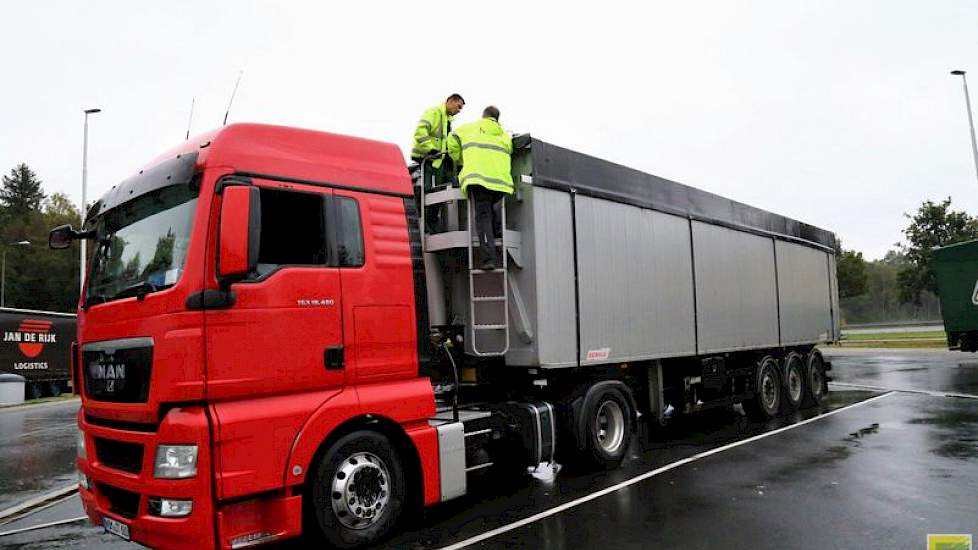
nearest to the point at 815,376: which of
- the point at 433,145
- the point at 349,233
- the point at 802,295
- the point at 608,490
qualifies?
the point at 802,295

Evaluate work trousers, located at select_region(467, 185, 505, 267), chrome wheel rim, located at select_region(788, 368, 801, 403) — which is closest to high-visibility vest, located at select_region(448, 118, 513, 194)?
work trousers, located at select_region(467, 185, 505, 267)

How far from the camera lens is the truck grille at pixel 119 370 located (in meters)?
4.22

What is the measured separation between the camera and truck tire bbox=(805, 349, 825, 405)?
12.4 meters

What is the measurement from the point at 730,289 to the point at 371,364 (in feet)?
22.3

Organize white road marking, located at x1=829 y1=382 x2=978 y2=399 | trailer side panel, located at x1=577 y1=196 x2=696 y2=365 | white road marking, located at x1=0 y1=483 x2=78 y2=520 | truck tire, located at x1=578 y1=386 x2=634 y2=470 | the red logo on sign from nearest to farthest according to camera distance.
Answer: white road marking, located at x1=0 y1=483 x2=78 y2=520, truck tire, located at x1=578 y1=386 x2=634 y2=470, trailer side panel, located at x1=577 y1=196 x2=696 y2=365, white road marking, located at x1=829 y1=382 x2=978 y2=399, the red logo on sign

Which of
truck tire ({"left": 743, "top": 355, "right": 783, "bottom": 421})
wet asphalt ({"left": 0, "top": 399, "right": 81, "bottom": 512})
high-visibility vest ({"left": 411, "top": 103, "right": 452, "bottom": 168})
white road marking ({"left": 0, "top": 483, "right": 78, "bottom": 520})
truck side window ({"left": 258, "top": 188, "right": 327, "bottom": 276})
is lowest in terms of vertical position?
wet asphalt ({"left": 0, "top": 399, "right": 81, "bottom": 512})

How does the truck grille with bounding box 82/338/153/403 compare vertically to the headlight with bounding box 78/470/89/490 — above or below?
above

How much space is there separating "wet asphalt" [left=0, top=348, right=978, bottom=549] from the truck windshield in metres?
2.26

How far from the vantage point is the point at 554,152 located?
6.89m

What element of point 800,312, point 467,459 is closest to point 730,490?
point 467,459

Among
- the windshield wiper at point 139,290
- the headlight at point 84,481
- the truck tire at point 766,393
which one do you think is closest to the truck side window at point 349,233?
the windshield wiper at point 139,290

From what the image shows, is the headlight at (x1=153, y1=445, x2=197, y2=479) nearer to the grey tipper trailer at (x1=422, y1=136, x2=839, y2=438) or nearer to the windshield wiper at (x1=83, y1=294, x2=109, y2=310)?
the windshield wiper at (x1=83, y1=294, x2=109, y2=310)

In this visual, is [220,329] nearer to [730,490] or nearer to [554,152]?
[554,152]

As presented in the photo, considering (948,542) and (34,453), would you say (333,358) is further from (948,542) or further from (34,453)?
(34,453)
